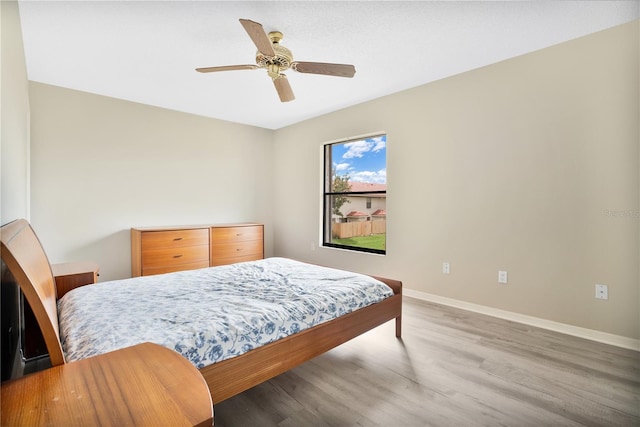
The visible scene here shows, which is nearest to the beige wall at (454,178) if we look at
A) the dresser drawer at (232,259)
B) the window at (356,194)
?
the window at (356,194)

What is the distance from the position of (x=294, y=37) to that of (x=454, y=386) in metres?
2.70

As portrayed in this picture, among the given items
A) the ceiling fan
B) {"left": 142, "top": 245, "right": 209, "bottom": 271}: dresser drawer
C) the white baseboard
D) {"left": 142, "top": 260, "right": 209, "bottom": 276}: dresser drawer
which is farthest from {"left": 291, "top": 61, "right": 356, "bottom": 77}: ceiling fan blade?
{"left": 142, "top": 260, "right": 209, "bottom": 276}: dresser drawer

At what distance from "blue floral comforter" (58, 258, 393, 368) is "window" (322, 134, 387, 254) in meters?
1.67

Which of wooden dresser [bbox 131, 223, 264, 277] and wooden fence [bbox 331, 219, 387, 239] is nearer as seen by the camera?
wooden dresser [bbox 131, 223, 264, 277]

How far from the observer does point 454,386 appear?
1.78 metres

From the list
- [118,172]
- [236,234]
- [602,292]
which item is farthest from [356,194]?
[118,172]

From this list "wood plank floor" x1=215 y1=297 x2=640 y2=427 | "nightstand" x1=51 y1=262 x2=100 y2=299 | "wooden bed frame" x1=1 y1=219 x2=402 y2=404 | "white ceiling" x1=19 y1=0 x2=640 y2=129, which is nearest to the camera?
"wooden bed frame" x1=1 y1=219 x2=402 y2=404

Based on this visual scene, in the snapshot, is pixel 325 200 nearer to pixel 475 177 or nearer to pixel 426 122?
pixel 426 122

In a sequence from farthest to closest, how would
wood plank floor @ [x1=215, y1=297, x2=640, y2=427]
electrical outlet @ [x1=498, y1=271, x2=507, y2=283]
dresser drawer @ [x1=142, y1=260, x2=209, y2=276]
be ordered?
dresser drawer @ [x1=142, y1=260, x2=209, y2=276] → electrical outlet @ [x1=498, y1=271, x2=507, y2=283] → wood plank floor @ [x1=215, y1=297, x2=640, y2=427]

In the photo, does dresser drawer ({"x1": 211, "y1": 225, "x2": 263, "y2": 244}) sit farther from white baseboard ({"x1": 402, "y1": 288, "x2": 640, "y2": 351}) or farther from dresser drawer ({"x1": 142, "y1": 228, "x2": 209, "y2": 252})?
white baseboard ({"x1": 402, "y1": 288, "x2": 640, "y2": 351})

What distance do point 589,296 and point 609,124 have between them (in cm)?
136

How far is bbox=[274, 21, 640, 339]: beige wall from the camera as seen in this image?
229cm

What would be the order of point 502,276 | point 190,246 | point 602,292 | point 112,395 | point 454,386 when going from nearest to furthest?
point 112,395 → point 454,386 → point 602,292 → point 502,276 → point 190,246

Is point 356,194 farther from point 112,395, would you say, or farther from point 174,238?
point 112,395
